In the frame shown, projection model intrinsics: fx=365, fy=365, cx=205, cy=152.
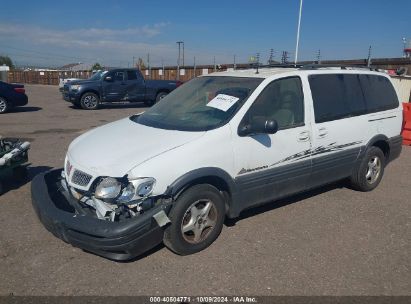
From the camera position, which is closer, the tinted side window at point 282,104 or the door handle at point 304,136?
the tinted side window at point 282,104

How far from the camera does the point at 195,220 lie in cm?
341

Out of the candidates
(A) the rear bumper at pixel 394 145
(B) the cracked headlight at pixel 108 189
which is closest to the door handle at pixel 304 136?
(A) the rear bumper at pixel 394 145

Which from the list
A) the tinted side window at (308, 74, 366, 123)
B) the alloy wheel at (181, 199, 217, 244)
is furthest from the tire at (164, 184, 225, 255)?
the tinted side window at (308, 74, 366, 123)

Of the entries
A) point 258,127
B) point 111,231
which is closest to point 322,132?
point 258,127

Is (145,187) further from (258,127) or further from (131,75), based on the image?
(131,75)

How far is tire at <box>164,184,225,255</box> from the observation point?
3.23 metres

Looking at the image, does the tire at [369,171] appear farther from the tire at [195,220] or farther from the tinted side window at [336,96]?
the tire at [195,220]

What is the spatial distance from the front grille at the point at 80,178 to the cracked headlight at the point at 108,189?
0.16 meters

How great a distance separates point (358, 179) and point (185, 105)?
2.72 meters

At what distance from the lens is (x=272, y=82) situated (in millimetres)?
3998

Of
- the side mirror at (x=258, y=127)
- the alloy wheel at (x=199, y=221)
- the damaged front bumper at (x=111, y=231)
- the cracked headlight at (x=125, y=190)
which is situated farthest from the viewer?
the side mirror at (x=258, y=127)

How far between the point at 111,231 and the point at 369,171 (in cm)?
398

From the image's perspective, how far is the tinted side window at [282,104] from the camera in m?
3.85

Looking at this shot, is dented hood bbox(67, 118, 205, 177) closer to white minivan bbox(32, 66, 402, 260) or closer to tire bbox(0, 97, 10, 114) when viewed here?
white minivan bbox(32, 66, 402, 260)
